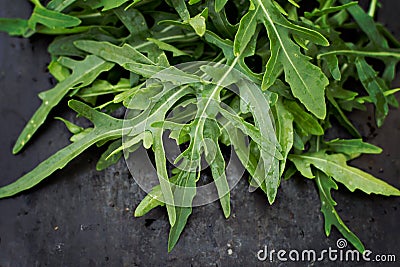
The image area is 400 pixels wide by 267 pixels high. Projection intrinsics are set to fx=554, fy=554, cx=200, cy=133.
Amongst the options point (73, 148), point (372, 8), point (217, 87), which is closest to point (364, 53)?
point (372, 8)

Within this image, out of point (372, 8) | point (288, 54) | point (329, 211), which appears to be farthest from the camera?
point (372, 8)

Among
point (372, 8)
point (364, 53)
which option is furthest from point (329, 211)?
point (372, 8)

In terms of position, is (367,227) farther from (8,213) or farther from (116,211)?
(8,213)

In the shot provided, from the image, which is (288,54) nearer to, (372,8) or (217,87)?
(217,87)

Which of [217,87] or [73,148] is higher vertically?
[217,87]

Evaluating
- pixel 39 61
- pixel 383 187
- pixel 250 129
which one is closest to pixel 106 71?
pixel 39 61

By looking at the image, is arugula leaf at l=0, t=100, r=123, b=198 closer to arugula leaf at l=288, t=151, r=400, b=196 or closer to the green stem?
arugula leaf at l=288, t=151, r=400, b=196

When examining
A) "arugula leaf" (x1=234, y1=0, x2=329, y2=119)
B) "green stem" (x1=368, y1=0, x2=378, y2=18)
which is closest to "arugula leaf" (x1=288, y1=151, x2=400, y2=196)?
"arugula leaf" (x1=234, y1=0, x2=329, y2=119)

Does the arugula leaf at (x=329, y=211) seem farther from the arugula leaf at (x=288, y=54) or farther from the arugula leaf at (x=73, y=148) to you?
the arugula leaf at (x=73, y=148)

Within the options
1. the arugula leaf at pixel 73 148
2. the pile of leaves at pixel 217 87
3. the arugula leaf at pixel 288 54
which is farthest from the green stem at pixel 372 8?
the arugula leaf at pixel 73 148

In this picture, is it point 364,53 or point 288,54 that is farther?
point 364,53

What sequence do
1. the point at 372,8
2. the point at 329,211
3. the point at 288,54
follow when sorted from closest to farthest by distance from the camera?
the point at 288,54 < the point at 329,211 < the point at 372,8
